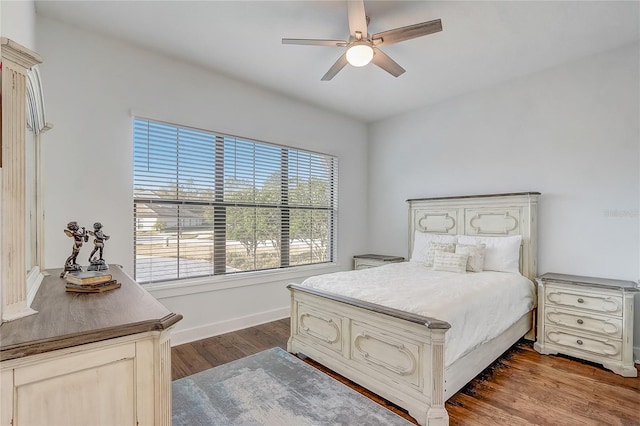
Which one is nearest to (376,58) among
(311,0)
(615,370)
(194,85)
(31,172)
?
(311,0)

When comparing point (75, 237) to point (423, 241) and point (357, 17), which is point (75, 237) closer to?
point (357, 17)

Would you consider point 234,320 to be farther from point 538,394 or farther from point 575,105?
point 575,105

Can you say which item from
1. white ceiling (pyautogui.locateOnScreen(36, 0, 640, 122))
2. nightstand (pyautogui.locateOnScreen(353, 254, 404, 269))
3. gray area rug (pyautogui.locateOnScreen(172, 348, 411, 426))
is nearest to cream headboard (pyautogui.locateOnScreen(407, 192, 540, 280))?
nightstand (pyautogui.locateOnScreen(353, 254, 404, 269))

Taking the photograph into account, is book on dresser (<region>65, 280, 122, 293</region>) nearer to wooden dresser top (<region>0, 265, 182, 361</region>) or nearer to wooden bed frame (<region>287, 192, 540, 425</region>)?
wooden dresser top (<region>0, 265, 182, 361</region>)

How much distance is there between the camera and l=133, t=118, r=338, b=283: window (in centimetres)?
297

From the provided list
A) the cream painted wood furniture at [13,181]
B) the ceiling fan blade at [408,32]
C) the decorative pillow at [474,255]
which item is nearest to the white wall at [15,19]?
the cream painted wood furniture at [13,181]

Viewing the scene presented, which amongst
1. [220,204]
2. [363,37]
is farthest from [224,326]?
[363,37]

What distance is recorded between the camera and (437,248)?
3461 millimetres

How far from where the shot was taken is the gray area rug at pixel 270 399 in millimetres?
1922

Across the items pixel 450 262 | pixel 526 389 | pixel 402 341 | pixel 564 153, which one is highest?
pixel 564 153

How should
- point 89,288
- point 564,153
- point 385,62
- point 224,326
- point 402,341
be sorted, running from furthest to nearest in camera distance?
point 224,326 < point 564,153 < point 385,62 < point 402,341 < point 89,288

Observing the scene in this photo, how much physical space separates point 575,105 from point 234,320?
426cm

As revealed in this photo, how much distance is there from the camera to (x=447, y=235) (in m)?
3.87

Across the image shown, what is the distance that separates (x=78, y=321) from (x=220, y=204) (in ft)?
8.07
